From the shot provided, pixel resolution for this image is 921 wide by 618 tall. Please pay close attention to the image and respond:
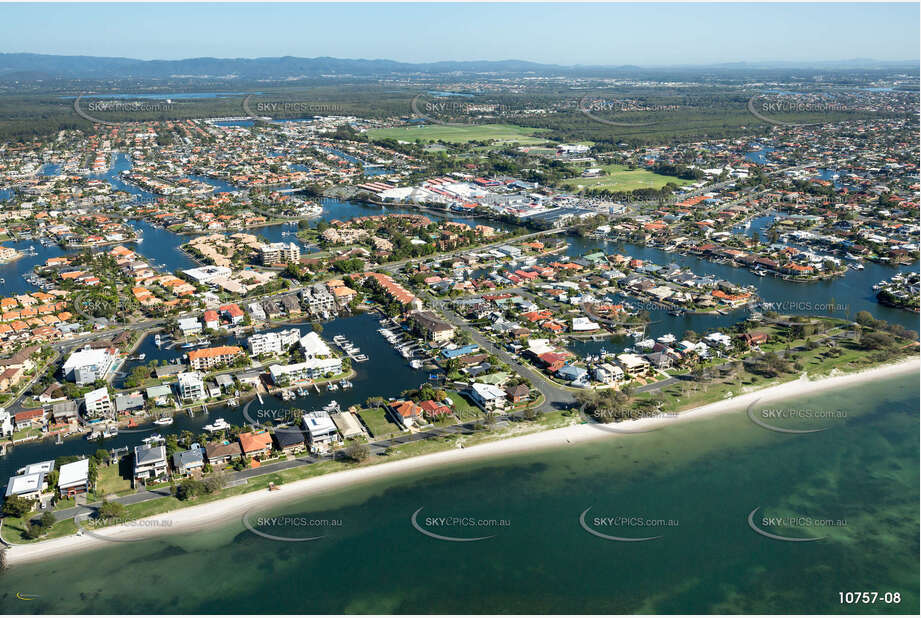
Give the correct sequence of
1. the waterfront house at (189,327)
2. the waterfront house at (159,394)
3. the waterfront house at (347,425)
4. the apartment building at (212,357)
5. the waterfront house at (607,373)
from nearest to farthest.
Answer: the waterfront house at (347,425), the waterfront house at (159,394), the waterfront house at (607,373), the apartment building at (212,357), the waterfront house at (189,327)

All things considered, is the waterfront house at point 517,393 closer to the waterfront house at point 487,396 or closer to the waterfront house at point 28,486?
the waterfront house at point 487,396

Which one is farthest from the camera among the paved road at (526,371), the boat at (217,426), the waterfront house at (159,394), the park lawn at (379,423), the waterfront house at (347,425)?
the paved road at (526,371)

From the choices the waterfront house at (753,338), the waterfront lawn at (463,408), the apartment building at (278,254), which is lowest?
the waterfront lawn at (463,408)

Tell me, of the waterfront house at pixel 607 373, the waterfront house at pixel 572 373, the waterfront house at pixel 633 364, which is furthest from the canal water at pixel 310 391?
the waterfront house at pixel 633 364

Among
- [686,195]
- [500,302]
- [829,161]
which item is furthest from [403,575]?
[829,161]

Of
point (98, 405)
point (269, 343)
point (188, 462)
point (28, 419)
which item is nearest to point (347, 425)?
point (188, 462)

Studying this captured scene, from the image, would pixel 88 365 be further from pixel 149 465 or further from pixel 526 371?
pixel 526 371
